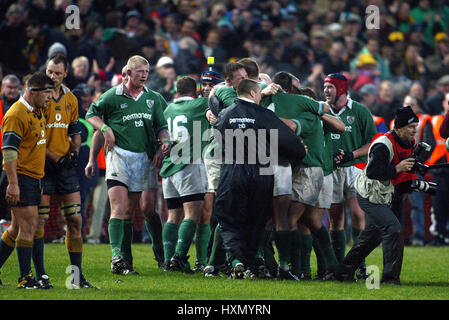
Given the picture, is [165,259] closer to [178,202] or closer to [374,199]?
[178,202]

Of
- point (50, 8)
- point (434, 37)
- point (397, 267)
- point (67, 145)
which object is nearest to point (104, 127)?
point (67, 145)

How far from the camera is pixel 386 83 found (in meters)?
18.3

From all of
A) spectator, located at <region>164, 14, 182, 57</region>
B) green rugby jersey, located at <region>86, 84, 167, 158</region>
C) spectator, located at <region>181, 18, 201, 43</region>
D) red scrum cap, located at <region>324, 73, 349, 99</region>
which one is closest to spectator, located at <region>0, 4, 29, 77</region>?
spectator, located at <region>164, 14, 182, 57</region>

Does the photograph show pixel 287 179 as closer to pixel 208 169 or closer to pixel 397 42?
pixel 208 169

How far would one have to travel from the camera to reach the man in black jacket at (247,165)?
9.84 metres

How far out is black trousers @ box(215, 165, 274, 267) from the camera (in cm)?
991

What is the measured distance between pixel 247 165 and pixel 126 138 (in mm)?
1812

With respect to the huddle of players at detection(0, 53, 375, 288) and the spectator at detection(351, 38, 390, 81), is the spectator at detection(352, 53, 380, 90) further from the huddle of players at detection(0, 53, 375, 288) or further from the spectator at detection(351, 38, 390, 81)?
the huddle of players at detection(0, 53, 375, 288)

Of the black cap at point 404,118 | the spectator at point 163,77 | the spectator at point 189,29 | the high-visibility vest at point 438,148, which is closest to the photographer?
the black cap at point 404,118

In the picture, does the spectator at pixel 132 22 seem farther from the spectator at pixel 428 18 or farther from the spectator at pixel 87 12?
the spectator at pixel 428 18

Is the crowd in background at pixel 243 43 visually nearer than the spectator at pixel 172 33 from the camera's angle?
Yes

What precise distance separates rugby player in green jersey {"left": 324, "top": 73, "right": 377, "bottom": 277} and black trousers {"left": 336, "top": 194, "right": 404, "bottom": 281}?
116 cm

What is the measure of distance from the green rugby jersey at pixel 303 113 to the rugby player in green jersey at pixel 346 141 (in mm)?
954

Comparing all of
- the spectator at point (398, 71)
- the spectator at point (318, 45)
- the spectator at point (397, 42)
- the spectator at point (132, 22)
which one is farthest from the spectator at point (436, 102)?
the spectator at point (132, 22)
